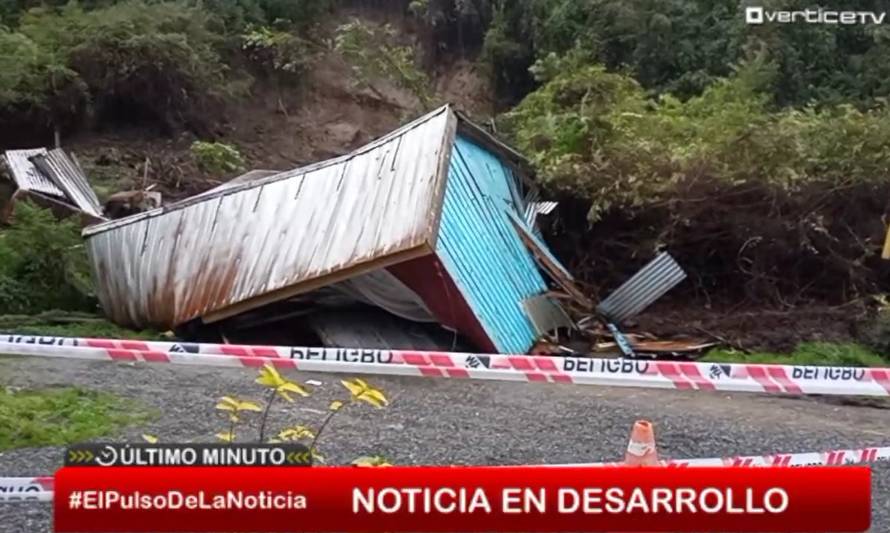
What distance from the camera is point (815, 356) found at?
429 inches

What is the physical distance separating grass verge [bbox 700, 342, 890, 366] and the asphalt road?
152 centimetres

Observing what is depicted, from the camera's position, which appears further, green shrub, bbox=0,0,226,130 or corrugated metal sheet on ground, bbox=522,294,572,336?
green shrub, bbox=0,0,226,130

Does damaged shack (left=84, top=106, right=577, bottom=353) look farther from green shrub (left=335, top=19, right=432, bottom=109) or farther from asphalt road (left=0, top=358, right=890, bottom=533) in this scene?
green shrub (left=335, top=19, right=432, bottom=109)

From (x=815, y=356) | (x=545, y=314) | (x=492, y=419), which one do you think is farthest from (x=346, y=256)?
(x=815, y=356)

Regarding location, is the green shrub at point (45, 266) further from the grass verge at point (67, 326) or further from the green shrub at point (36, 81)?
the green shrub at point (36, 81)

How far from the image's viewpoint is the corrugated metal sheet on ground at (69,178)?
1567cm

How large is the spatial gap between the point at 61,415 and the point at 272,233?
3.80m

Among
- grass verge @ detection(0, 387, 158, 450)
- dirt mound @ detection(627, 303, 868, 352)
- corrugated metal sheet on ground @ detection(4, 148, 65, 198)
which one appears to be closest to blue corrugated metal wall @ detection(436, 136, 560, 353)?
dirt mound @ detection(627, 303, 868, 352)

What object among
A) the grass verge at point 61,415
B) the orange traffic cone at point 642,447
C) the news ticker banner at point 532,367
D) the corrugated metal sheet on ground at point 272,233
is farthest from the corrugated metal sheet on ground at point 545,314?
the orange traffic cone at point 642,447

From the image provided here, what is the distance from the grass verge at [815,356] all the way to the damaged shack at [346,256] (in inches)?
80.5

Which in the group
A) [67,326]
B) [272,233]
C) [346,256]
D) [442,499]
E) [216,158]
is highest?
[216,158]

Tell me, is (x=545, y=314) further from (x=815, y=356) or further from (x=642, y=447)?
(x=642, y=447)

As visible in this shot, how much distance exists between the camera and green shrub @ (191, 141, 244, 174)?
20266 mm

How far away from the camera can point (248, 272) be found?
34.6 feet
